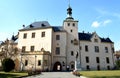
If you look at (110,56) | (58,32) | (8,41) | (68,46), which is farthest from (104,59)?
(8,41)

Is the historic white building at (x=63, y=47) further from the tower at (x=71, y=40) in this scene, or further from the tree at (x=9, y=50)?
the tree at (x=9, y=50)

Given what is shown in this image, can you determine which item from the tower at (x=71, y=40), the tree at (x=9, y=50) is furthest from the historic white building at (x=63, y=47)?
the tree at (x=9, y=50)

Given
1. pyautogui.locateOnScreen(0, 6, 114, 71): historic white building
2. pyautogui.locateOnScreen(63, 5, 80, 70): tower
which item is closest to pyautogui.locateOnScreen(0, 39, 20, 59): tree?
pyautogui.locateOnScreen(0, 6, 114, 71): historic white building

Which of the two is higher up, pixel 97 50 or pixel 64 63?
pixel 97 50

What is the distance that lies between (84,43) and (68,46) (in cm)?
631

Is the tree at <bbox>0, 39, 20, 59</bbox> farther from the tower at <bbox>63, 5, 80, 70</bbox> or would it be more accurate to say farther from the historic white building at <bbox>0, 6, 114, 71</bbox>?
the tower at <bbox>63, 5, 80, 70</bbox>

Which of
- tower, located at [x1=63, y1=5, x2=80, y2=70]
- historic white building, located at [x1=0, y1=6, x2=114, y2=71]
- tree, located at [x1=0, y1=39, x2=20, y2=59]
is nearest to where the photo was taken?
historic white building, located at [x1=0, y1=6, x2=114, y2=71]

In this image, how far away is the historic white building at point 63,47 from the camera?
48.3m

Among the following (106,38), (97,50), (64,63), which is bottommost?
(64,63)

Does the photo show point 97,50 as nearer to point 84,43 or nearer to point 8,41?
point 84,43

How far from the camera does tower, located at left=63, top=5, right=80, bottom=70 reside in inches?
2108

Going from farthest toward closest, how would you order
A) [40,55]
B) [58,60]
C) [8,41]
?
[8,41], [58,60], [40,55]

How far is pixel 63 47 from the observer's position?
53.1 m

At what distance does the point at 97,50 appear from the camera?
2297 inches
